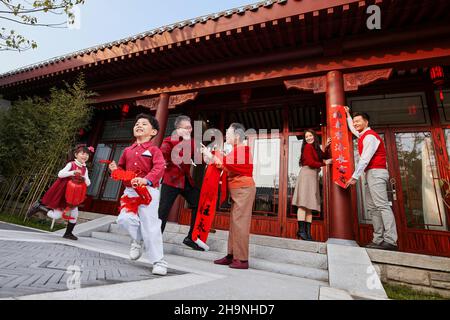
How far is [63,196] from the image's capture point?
3562 mm

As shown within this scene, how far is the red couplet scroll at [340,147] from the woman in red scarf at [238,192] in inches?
58.7

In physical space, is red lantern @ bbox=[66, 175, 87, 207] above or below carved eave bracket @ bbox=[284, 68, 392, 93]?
below

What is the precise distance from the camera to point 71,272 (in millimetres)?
1537

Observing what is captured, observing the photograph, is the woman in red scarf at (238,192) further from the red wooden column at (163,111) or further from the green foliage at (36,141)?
the green foliage at (36,141)

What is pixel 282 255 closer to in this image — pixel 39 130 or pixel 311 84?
pixel 311 84

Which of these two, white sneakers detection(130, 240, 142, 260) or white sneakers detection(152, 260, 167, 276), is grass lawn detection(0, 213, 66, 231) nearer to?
white sneakers detection(130, 240, 142, 260)

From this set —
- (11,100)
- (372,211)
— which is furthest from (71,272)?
(11,100)

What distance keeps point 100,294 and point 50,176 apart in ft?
16.2

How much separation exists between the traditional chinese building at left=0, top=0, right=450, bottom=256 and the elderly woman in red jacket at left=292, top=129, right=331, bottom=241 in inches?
11.4

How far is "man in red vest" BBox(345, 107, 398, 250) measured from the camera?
2.91 meters

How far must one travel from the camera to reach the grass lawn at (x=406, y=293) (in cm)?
233

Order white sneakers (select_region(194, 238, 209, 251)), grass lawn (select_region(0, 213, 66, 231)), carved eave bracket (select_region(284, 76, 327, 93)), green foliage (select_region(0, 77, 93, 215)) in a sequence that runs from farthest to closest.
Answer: green foliage (select_region(0, 77, 93, 215)) < grass lawn (select_region(0, 213, 66, 231)) < carved eave bracket (select_region(284, 76, 327, 93)) < white sneakers (select_region(194, 238, 209, 251))

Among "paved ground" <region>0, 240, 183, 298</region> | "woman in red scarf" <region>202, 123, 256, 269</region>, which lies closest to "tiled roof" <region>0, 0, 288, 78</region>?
"woman in red scarf" <region>202, 123, 256, 269</region>
